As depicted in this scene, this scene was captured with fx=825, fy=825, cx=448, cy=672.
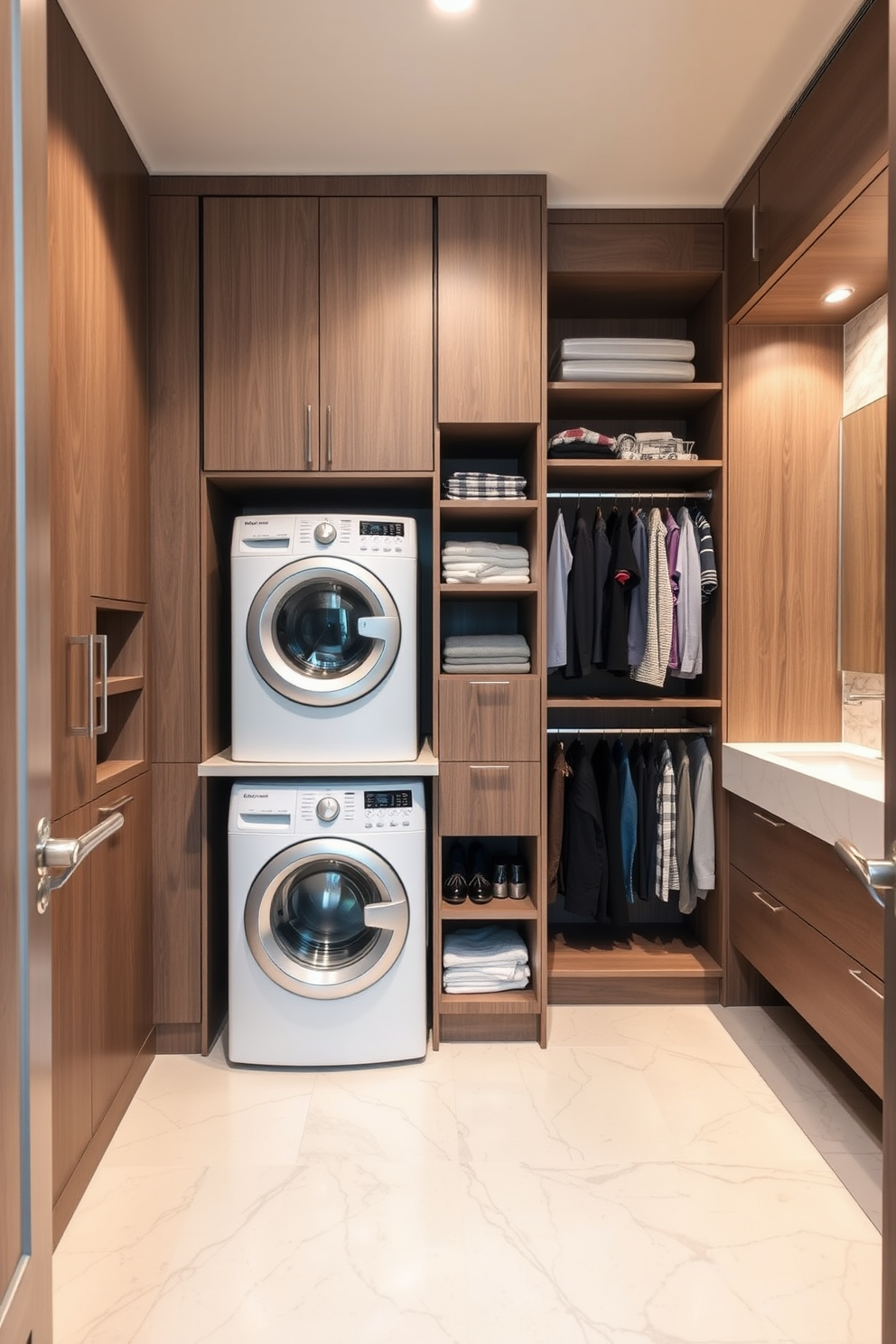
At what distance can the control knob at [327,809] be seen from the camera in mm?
2379

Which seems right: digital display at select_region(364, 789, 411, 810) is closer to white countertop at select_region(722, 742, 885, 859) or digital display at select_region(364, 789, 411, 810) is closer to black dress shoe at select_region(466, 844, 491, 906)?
black dress shoe at select_region(466, 844, 491, 906)

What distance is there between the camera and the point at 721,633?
270cm

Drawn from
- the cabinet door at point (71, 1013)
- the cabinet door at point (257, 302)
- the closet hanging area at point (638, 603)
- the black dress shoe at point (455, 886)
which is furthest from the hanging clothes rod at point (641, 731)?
the cabinet door at point (71, 1013)

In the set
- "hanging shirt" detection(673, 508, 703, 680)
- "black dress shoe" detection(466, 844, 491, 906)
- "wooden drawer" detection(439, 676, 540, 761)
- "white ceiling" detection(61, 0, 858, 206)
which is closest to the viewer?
"white ceiling" detection(61, 0, 858, 206)

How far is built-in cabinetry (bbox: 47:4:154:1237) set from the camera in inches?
69.4

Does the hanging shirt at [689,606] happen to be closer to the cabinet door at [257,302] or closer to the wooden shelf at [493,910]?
the wooden shelf at [493,910]

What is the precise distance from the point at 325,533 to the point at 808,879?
5.38 ft

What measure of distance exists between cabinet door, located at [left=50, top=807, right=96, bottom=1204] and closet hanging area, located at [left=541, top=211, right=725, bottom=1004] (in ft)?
4.61

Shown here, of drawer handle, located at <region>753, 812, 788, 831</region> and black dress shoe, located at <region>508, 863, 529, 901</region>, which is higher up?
drawer handle, located at <region>753, 812, 788, 831</region>

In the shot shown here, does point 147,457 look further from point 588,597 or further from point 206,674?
point 588,597

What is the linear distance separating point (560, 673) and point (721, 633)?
1.82 feet

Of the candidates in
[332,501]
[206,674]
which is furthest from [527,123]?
[206,674]

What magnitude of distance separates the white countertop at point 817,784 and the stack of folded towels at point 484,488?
3.57 feet

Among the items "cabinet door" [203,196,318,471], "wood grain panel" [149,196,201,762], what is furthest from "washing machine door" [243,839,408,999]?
"cabinet door" [203,196,318,471]
